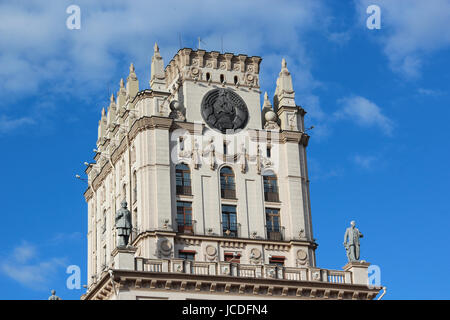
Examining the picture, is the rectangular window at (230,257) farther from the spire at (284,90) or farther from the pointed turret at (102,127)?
the pointed turret at (102,127)

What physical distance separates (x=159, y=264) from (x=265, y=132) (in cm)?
2032

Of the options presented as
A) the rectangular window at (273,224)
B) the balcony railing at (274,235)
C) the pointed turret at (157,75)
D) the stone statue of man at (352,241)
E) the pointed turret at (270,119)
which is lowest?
the stone statue of man at (352,241)

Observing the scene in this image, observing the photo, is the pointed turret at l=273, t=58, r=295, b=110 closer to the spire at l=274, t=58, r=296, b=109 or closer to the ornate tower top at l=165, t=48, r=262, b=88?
the spire at l=274, t=58, r=296, b=109

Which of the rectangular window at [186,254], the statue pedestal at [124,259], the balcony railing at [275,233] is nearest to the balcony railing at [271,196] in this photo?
the balcony railing at [275,233]

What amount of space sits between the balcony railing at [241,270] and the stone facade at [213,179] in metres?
0.11

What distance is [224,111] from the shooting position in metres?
93.2

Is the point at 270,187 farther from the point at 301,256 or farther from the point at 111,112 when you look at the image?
the point at 111,112

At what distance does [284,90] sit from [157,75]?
12.0 meters

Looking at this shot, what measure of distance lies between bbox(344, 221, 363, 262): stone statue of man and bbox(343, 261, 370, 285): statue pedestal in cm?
54

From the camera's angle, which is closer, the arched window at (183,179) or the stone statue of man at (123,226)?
the stone statue of man at (123,226)

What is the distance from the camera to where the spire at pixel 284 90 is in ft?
314

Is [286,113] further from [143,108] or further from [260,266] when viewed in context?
[260,266]

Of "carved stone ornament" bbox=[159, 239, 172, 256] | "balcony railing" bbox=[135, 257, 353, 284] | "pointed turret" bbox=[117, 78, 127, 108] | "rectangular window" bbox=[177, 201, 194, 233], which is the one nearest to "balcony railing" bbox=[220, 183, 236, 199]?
"rectangular window" bbox=[177, 201, 194, 233]
